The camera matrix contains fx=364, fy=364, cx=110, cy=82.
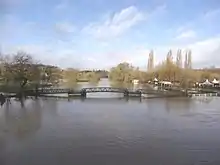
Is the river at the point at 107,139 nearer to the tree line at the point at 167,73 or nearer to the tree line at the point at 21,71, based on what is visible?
the tree line at the point at 21,71

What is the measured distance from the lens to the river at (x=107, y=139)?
14.1ft

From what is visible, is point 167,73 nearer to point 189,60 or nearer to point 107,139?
point 189,60

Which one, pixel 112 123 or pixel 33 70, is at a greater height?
pixel 33 70

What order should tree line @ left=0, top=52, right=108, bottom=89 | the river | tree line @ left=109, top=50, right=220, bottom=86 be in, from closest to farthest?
the river < tree line @ left=0, top=52, right=108, bottom=89 < tree line @ left=109, top=50, right=220, bottom=86

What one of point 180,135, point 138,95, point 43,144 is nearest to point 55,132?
point 43,144

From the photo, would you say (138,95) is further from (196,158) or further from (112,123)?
(196,158)

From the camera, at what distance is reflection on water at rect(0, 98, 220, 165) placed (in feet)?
14.2

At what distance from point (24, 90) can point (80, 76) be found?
488 inches

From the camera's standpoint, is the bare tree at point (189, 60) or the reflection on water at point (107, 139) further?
the bare tree at point (189, 60)

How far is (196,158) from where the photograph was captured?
14.4 feet

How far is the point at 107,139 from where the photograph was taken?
542 centimetres

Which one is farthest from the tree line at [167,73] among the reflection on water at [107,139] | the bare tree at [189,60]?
the reflection on water at [107,139]

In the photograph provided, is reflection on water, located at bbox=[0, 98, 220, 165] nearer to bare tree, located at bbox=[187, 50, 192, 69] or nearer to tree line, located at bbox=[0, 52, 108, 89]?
tree line, located at bbox=[0, 52, 108, 89]

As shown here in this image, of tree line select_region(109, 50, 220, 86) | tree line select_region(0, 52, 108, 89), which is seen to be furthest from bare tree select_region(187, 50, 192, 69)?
tree line select_region(0, 52, 108, 89)
